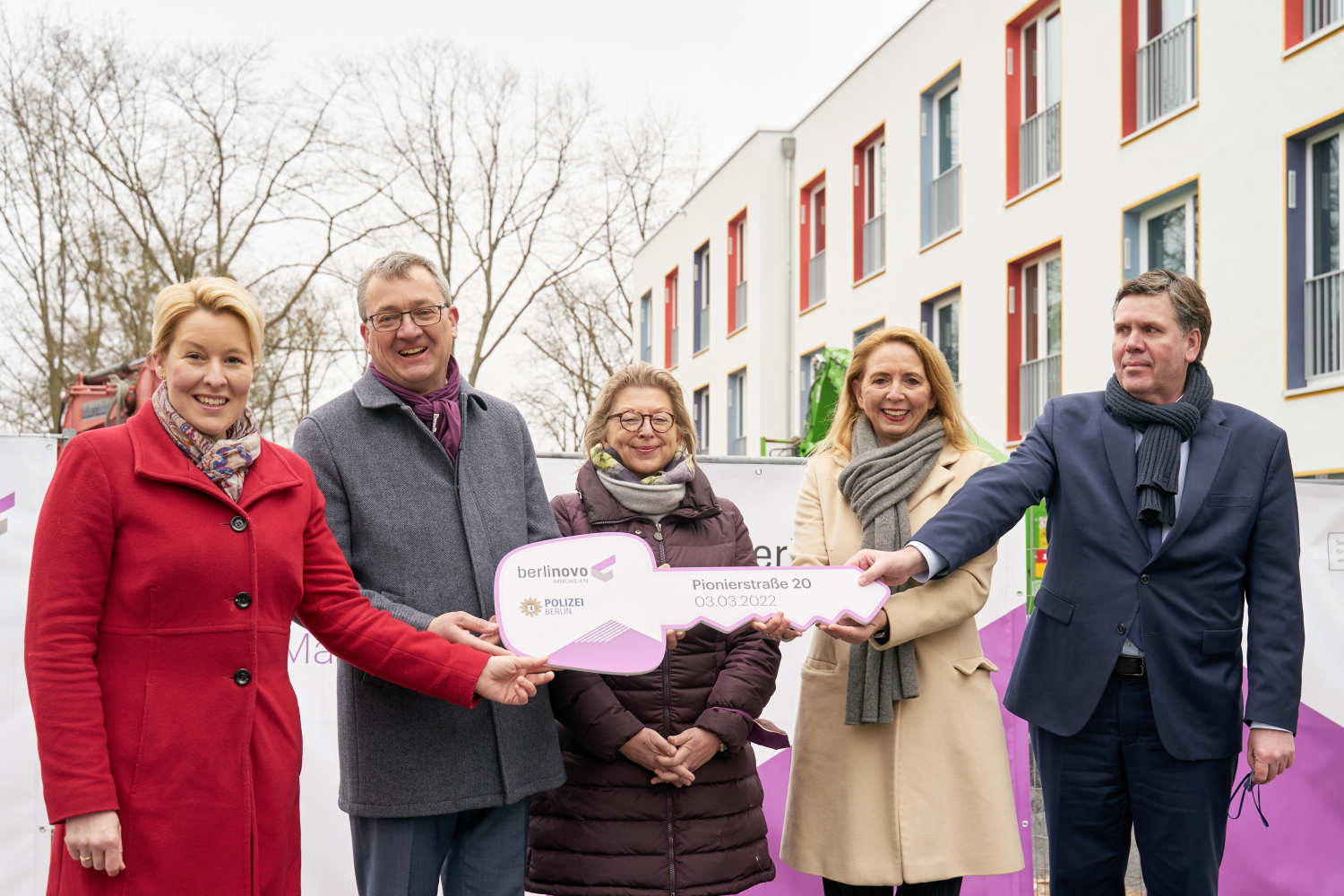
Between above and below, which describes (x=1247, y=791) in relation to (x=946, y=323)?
below

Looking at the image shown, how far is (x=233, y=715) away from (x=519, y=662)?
0.68m

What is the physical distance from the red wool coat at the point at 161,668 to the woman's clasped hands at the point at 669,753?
96 centimetres

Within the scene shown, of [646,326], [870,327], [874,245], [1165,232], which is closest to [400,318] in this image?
[1165,232]

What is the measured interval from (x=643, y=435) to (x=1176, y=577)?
4.82 feet

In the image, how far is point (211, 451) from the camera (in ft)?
8.41

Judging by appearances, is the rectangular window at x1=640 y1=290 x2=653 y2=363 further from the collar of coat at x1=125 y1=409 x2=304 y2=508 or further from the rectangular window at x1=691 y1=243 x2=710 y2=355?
the collar of coat at x1=125 y1=409 x2=304 y2=508

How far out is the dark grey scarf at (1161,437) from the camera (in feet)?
10.6

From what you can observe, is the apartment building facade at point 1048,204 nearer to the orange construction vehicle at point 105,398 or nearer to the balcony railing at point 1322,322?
the balcony railing at point 1322,322

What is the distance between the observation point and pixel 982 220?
16.4 m

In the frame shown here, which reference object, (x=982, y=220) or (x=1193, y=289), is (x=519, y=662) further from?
(x=982, y=220)

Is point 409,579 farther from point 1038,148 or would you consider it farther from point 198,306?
point 1038,148

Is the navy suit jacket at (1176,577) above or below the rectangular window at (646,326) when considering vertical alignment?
below

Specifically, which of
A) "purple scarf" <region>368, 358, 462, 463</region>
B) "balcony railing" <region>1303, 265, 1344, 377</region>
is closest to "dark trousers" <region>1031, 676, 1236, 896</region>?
"purple scarf" <region>368, 358, 462, 463</region>

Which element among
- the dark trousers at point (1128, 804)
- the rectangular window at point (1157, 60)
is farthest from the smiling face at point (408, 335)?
the rectangular window at point (1157, 60)
